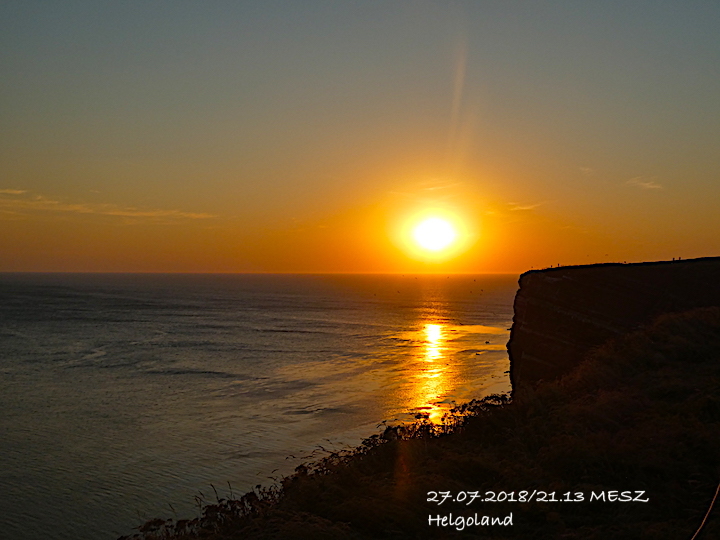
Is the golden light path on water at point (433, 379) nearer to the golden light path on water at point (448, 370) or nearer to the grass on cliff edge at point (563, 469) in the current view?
the golden light path on water at point (448, 370)

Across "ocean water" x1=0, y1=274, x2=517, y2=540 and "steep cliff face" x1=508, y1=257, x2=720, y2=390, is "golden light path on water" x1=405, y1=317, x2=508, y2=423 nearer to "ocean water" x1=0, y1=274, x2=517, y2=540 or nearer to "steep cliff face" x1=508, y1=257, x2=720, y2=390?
"ocean water" x1=0, y1=274, x2=517, y2=540

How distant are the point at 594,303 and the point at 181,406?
25364 mm

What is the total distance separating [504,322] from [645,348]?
92947 millimetres

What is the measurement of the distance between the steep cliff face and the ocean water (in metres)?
9.82

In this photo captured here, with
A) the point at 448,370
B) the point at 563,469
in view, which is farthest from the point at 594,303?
the point at 448,370

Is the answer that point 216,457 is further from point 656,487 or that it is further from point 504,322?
point 504,322

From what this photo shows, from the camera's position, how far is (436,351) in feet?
214

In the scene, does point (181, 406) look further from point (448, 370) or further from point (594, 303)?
point (594, 303)

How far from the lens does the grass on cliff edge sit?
8562mm

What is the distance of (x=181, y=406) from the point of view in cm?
3481

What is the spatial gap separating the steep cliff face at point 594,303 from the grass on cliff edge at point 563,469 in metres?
4.92

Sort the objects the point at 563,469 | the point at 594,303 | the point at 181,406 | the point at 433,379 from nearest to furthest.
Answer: the point at 563,469, the point at 594,303, the point at 181,406, the point at 433,379

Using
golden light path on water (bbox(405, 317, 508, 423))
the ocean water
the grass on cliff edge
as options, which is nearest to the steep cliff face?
the grass on cliff edge

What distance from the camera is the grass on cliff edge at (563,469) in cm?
856
